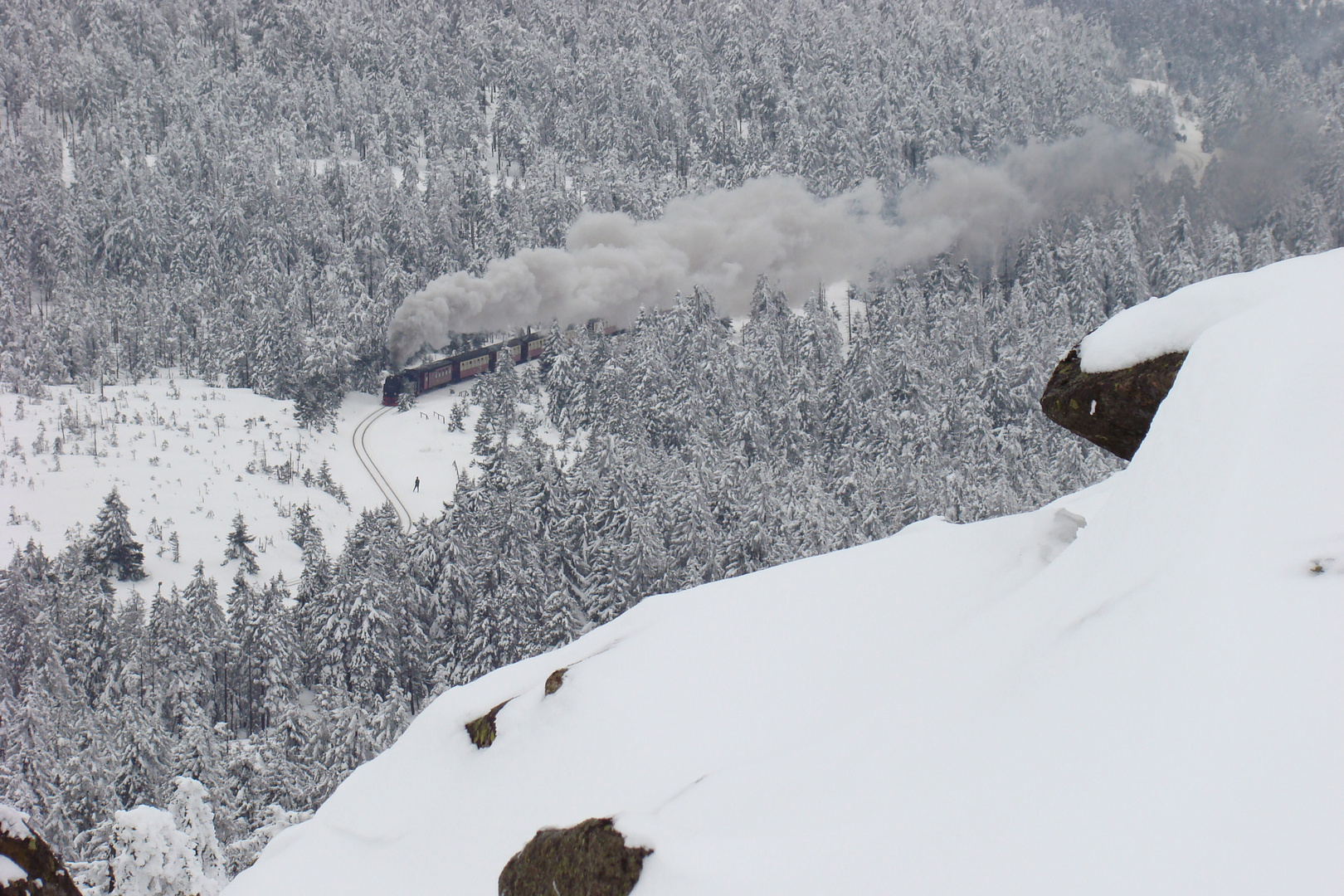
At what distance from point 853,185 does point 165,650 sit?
76.2 meters

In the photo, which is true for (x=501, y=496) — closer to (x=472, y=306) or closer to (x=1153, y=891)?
(x=472, y=306)

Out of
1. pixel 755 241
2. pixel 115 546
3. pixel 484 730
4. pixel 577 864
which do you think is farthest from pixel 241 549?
pixel 755 241

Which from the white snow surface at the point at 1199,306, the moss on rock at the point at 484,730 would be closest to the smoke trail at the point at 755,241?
the moss on rock at the point at 484,730

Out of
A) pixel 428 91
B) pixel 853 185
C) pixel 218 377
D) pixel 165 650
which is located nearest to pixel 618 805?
pixel 165 650

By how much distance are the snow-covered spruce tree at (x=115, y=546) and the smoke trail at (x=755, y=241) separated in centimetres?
2862

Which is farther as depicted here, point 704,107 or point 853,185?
point 704,107

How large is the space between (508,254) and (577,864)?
297ft

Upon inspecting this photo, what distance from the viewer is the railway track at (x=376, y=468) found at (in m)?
61.9

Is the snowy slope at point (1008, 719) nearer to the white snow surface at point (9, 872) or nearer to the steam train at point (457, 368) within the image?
the white snow surface at point (9, 872)

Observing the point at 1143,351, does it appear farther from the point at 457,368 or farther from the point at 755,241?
the point at 755,241

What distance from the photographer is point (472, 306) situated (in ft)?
258

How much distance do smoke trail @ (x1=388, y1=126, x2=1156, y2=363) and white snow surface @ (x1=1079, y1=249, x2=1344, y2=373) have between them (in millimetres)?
68162

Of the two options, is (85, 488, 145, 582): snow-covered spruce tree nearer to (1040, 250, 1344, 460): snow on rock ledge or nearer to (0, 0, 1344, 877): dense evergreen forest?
(0, 0, 1344, 877): dense evergreen forest

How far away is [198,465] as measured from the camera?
6444 cm
